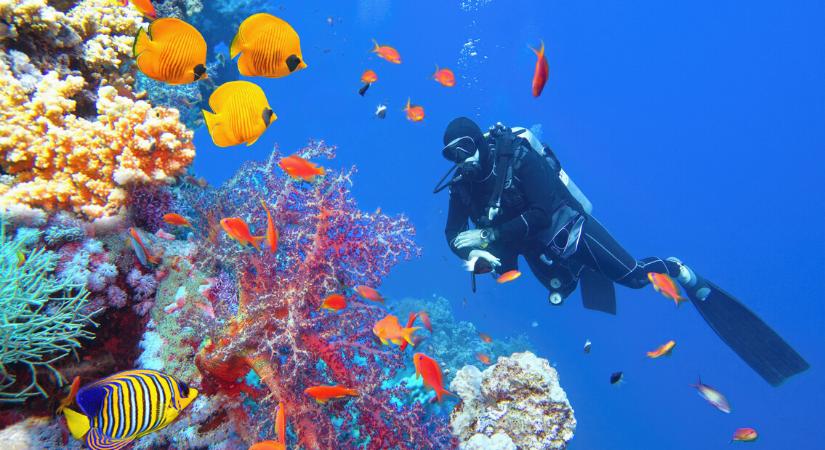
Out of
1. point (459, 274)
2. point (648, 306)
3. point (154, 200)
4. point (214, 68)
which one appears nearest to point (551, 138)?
point (648, 306)

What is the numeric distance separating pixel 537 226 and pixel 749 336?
5.51 m

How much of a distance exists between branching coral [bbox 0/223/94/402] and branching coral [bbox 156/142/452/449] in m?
0.73

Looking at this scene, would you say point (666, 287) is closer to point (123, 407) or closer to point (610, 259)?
point (610, 259)

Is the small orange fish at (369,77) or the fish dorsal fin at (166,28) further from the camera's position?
the small orange fish at (369,77)

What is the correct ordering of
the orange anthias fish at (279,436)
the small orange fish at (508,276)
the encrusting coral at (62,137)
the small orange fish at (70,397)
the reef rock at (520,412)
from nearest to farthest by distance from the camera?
1. the small orange fish at (70,397)
2. the orange anthias fish at (279,436)
3. the encrusting coral at (62,137)
4. the reef rock at (520,412)
5. the small orange fish at (508,276)

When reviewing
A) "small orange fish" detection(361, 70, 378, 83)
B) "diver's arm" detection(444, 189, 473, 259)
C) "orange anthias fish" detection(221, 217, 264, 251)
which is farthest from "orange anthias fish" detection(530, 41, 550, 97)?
"small orange fish" detection(361, 70, 378, 83)

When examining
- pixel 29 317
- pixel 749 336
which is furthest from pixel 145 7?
pixel 749 336

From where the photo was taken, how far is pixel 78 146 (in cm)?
297

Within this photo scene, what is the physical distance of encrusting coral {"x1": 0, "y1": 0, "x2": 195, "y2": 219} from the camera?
112 inches

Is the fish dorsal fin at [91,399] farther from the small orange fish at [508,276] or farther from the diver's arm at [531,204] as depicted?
the small orange fish at [508,276]

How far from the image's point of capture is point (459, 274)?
46.3 m

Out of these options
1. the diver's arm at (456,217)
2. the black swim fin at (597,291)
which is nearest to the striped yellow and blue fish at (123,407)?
the diver's arm at (456,217)

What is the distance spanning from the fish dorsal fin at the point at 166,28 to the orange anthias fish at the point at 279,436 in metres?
2.49

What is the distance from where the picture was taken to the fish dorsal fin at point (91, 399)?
4.48ft
